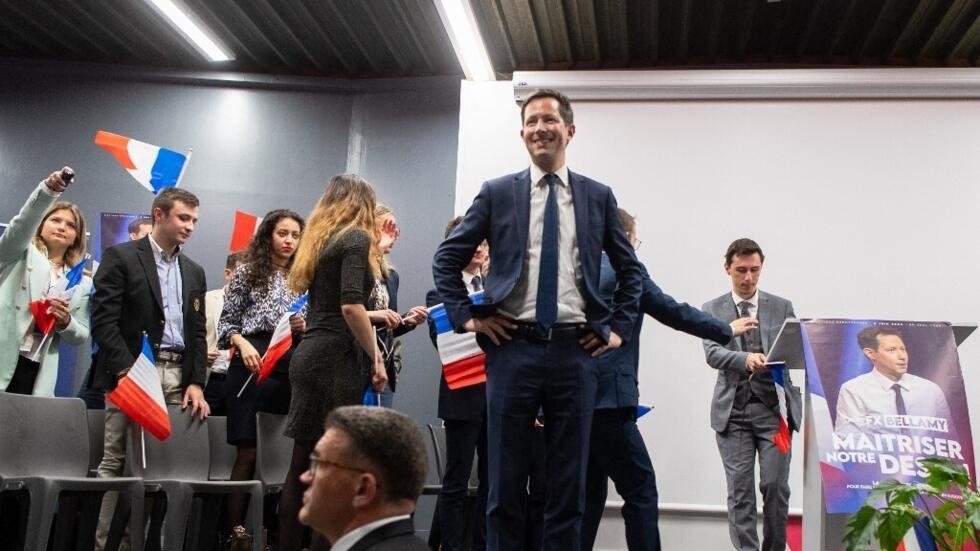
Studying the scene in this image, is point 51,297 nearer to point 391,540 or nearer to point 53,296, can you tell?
point 53,296

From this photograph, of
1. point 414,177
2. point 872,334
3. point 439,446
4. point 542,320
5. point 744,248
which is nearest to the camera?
point 542,320

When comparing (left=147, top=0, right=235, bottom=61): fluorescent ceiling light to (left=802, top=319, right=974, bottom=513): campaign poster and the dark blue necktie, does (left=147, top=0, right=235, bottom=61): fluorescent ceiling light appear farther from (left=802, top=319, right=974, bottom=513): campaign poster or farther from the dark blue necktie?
(left=802, top=319, right=974, bottom=513): campaign poster

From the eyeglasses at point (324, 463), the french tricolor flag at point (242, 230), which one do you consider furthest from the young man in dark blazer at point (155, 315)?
the eyeglasses at point (324, 463)

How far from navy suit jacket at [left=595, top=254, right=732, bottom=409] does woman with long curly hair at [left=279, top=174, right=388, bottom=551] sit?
35.1 inches

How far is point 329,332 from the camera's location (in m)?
3.73

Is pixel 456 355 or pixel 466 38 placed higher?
pixel 466 38

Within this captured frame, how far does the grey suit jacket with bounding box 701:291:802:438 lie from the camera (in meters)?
5.20

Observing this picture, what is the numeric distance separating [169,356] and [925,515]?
3.28m

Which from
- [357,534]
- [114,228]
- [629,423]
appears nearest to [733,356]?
[629,423]

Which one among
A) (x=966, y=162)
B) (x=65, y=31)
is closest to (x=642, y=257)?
(x=966, y=162)

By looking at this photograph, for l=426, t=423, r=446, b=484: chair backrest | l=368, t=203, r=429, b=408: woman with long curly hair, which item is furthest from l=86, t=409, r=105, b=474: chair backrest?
l=426, t=423, r=446, b=484: chair backrest

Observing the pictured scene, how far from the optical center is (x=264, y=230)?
5.00 metres

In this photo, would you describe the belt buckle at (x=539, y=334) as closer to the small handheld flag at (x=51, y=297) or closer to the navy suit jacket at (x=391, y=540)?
the navy suit jacket at (x=391, y=540)

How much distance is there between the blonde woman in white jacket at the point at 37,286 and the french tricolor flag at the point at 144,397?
0.76 m
